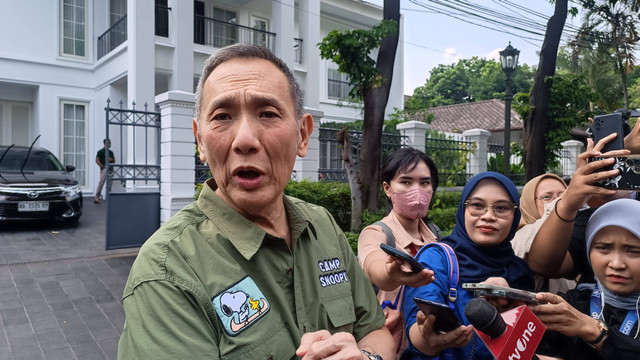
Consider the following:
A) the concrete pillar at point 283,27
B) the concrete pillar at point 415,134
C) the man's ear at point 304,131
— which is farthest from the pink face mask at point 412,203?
the concrete pillar at point 283,27

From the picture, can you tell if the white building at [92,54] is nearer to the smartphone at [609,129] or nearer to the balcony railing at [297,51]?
the balcony railing at [297,51]

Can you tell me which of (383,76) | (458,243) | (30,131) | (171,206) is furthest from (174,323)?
(30,131)

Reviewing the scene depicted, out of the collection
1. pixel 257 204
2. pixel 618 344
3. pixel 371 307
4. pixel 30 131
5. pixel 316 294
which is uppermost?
pixel 30 131

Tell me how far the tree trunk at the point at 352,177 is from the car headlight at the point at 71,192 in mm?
5594

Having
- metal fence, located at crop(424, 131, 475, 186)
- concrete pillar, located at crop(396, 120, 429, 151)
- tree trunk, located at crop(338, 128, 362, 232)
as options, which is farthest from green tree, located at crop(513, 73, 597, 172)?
tree trunk, located at crop(338, 128, 362, 232)

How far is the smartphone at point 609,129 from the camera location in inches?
70.6

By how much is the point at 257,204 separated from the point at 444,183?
10.00 meters

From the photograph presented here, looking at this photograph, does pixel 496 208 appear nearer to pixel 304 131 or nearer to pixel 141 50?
pixel 304 131

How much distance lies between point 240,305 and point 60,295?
474 centimetres

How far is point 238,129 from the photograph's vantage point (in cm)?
121

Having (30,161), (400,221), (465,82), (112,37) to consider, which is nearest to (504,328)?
(400,221)

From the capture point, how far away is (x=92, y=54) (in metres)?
13.6

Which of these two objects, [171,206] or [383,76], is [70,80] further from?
[383,76]

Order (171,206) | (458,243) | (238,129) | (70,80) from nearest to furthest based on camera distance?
1. (238,129)
2. (458,243)
3. (171,206)
4. (70,80)
